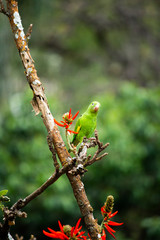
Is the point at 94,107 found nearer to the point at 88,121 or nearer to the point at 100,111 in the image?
the point at 88,121

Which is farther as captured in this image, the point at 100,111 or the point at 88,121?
the point at 100,111

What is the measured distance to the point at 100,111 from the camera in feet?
24.2

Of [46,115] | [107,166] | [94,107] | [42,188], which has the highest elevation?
[107,166]

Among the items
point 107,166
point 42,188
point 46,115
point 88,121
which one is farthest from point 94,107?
point 107,166

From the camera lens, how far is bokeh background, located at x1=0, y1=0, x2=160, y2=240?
598 centimetres

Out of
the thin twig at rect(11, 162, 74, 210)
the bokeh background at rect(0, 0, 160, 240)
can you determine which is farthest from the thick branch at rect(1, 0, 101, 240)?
the bokeh background at rect(0, 0, 160, 240)

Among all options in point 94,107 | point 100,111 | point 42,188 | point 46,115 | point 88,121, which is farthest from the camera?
point 100,111

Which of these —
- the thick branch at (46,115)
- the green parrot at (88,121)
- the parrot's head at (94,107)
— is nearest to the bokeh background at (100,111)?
the green parrot at (88,121)

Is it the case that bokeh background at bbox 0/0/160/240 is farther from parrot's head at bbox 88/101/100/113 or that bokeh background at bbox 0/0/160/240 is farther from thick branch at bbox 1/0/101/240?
thick branch at bbox 1/0/101/240

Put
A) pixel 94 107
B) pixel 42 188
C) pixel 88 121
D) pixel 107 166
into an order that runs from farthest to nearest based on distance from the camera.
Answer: pixel 107 166
pixel 88 121
pixel 94 107
pixel 42 188

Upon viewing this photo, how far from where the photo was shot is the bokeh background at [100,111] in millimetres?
5984

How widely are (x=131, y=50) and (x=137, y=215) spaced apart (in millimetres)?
6930

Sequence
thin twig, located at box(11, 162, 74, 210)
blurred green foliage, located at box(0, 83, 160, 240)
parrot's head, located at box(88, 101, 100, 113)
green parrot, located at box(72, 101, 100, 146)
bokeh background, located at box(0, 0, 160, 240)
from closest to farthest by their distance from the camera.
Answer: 1. thin twig, located at box(11, 162, 74, 210)
2. parrot's head, located at box(88, 101, 100, 113)
3. green parrot, located at box(72, 101, 100, 146)
4. blurred green foliage, located at box(0, 83, 160, 240)
5. bokeh background, located at box(0, 0, 160, 240)

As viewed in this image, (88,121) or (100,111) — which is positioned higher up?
(100,111)
